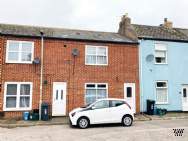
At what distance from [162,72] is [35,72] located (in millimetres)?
10333

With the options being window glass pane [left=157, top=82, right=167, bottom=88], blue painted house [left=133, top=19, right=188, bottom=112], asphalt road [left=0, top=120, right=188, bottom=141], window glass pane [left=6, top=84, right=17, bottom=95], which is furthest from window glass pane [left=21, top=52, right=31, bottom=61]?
window glass pane [left=157, top=82, right=167, bottom=88]

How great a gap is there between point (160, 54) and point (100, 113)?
29.5ft

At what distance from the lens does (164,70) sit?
19.0m

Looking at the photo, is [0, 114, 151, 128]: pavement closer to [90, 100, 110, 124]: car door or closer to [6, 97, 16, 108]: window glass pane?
[6, 97, 16, 108]: window glass pane

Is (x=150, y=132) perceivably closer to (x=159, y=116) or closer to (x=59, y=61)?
(x=159, y=116)

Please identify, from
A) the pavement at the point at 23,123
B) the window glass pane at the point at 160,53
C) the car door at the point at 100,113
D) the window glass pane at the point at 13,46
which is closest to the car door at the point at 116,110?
the car door at the point at 100,113

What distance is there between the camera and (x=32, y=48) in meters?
16.4

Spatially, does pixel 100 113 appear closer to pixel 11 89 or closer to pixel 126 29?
pixel 11 89

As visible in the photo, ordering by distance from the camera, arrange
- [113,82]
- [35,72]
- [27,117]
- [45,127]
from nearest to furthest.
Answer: [45,127], [27,117], [35,72], [113,82]

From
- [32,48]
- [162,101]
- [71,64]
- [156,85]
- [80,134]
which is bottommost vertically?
[80,134]

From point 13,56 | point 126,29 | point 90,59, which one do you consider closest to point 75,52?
point 90,59

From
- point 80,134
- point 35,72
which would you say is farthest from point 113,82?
point 80,134

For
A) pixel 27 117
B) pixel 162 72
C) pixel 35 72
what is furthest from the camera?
pixel 162 72

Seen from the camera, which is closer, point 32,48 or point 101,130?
point 101,130
